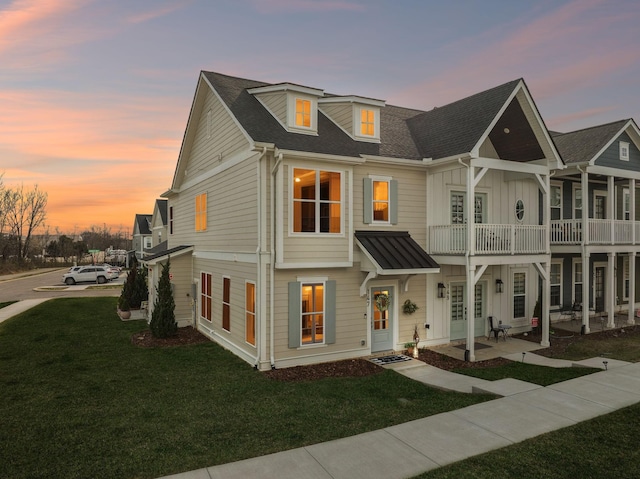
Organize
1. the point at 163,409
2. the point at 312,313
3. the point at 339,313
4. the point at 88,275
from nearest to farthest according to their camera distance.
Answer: the point at 163,409 → the point at 312,313 → the point at 339,313 → the point at 88,275

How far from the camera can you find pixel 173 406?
26.2 feet

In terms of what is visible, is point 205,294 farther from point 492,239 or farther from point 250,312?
point 492,239

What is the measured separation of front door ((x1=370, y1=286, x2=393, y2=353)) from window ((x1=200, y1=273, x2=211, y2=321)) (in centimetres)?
670

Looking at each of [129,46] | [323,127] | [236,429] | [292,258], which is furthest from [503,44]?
[236,429]

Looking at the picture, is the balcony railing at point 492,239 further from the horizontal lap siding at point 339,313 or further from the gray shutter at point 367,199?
the horizontal lap siding at point 339,313

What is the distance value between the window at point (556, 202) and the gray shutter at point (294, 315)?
44.3 feet

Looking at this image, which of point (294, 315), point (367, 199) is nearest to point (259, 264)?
point (294, 315)

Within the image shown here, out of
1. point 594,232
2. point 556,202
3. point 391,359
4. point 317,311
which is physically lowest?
point 391,359

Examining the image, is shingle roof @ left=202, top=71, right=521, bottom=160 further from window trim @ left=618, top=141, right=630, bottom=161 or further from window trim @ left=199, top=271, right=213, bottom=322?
window trim @ left=618, top=141, right=630, bottom=161

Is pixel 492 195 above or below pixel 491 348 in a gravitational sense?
above

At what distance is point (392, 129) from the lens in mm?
15039

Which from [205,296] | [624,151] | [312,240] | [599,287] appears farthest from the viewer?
[599,287]

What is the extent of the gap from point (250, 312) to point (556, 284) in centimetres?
1448

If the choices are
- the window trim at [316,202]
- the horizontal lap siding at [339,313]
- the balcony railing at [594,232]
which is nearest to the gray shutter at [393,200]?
the window trim at [316,202]
